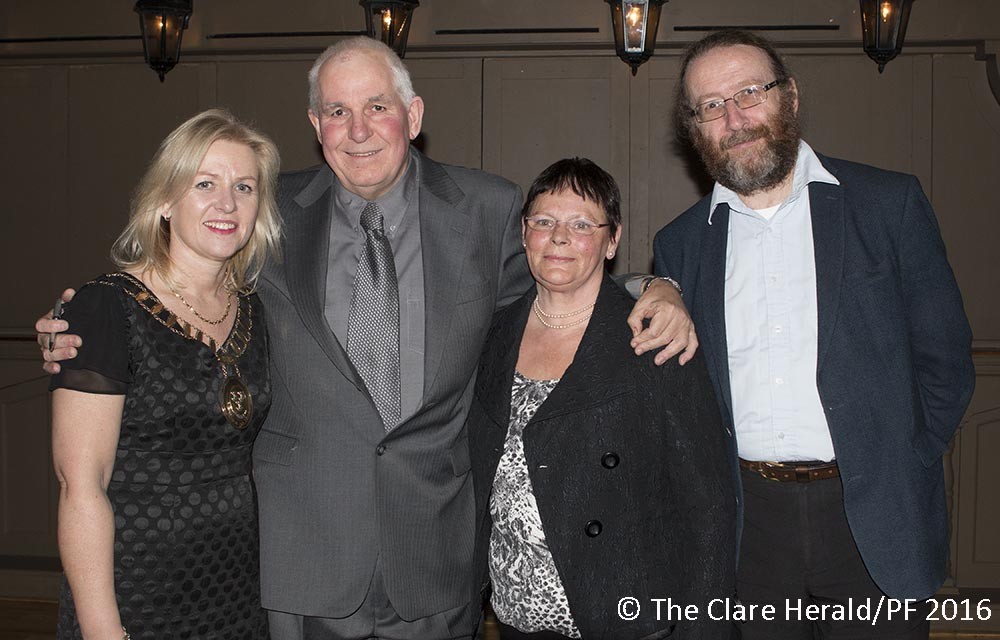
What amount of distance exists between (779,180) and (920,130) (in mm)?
3478

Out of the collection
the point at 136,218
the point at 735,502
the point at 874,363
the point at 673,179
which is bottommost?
the point at 735,502

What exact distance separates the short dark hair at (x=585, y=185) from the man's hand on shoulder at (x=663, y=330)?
238 millimetres

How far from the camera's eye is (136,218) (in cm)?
215

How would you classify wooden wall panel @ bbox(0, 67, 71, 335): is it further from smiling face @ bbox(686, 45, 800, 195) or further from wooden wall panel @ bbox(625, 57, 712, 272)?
smiling face @ bbox(686, 45, 800, 195)

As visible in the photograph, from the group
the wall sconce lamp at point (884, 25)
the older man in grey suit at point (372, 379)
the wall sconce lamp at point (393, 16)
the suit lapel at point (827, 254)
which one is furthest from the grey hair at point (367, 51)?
the wall sconce lamp at point (884, 25)

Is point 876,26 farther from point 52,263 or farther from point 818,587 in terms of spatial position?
point 52,263

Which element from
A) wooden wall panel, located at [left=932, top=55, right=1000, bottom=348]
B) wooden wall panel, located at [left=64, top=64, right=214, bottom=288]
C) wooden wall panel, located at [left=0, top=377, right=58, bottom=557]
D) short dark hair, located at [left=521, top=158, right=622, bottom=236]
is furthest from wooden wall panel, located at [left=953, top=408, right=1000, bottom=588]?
wooden wall panel, located at [left=0, top=377, right=58, bottom=557]

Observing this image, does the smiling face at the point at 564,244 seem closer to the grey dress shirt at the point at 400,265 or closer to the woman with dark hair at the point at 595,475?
the woman with dark hair at the point at 595,475

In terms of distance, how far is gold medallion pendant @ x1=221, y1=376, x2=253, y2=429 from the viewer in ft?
6.86

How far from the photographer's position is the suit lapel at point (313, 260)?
2223mm

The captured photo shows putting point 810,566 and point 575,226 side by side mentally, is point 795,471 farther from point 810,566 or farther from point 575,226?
point 575,226

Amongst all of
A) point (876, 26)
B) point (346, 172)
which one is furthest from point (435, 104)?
point (346, 172)

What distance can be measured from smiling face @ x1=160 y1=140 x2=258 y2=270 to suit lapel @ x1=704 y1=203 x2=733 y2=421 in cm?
121

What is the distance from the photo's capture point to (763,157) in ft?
7.63
